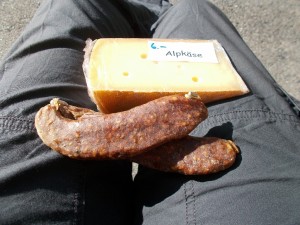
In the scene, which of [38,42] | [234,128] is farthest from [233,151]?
[38,42]

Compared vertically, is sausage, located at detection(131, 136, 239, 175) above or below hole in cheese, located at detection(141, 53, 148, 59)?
below

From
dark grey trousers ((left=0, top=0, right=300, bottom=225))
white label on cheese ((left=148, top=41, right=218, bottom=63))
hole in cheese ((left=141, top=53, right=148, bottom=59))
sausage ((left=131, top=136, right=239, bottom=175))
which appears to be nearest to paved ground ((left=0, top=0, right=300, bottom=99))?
dark grey trousers ((left=0, top=0, right=300, bottom=225))

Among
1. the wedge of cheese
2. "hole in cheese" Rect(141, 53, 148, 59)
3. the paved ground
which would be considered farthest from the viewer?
the paved ground

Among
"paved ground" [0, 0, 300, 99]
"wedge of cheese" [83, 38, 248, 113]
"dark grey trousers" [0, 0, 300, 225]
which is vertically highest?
"wedge of cheese" [83, 38, 248, 113]

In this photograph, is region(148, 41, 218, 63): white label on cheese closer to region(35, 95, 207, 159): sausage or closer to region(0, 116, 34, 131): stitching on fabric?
region(35, 95, 207, 159): sausage

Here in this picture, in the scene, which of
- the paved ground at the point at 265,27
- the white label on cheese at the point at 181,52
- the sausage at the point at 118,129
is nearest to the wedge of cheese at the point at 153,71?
the white label on cheese at the point at 181,52

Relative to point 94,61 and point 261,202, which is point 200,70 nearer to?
point 94,61

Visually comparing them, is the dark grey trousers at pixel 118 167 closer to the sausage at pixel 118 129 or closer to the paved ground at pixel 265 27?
the sausage at pixel 118 129
